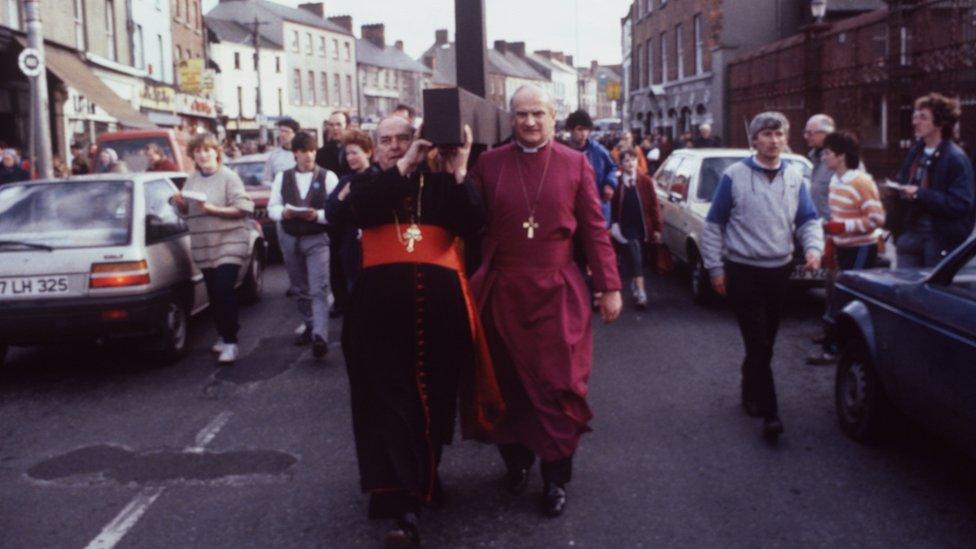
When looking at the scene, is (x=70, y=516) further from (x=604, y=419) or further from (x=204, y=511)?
(x=604, y=419)

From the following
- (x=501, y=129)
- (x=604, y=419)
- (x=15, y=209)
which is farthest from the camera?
(x=15, y=209)

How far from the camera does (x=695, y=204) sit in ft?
36.2

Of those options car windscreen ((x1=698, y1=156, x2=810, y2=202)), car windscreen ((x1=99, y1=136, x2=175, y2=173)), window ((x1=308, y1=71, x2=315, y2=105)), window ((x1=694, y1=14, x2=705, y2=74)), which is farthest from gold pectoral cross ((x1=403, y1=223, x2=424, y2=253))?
window ((x1=308, y1=71, x2=315, y2=105))

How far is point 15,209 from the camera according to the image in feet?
26.2

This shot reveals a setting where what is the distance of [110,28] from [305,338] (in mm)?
26814

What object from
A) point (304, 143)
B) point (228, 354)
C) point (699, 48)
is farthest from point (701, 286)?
point (699, 48)

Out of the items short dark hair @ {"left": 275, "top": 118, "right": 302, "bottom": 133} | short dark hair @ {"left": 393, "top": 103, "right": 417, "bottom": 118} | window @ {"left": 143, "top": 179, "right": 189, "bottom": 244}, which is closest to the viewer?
short dark hair @ {"left": 393, "top": 103, "right": 417, "bottom": 118}

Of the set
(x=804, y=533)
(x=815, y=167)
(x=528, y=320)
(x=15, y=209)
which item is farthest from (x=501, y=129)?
(x=15, y=209)

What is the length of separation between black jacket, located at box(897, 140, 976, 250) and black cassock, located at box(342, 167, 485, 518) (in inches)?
144

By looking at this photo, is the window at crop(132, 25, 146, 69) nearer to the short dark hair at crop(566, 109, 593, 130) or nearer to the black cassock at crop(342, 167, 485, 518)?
the short dark hair at crop(566, 109, 593, 130)

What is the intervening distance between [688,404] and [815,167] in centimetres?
294

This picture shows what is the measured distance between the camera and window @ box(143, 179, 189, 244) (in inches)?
312

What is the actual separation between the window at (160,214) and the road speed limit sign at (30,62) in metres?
6.61

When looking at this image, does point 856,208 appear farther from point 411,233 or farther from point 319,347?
point 319,347
